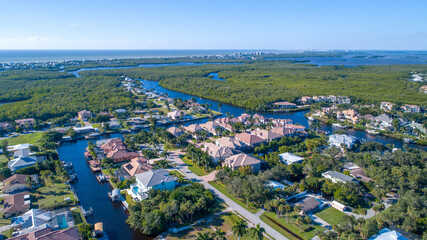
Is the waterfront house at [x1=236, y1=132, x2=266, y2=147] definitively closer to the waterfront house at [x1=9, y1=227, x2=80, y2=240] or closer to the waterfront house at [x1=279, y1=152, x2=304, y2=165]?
the waterfront house at [x1=279, y1=152, x2=304, y2=165]

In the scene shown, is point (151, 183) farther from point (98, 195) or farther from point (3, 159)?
point (3, 159)

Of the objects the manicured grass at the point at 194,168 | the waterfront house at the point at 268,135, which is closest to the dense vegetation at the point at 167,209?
the manicured grass at the point at 194,168

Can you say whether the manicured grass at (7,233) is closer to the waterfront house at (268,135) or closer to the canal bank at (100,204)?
the canal bank at (100,204)

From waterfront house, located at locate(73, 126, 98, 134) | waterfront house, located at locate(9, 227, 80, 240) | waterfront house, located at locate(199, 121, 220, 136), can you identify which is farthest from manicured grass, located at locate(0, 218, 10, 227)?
waterfront house, located at locate(199, 121, 220, 136)

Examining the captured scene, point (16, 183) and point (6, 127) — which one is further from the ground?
point (6, 127)

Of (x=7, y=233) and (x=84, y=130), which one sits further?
(x=84, y=130)

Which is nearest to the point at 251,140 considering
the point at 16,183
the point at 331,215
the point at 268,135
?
the point at 268,135
